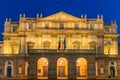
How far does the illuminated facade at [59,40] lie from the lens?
73875mm

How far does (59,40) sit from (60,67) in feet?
18.0

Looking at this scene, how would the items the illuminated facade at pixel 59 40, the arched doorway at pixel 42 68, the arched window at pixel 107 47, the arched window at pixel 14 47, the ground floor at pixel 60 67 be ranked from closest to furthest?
1. the ground floor at pixel 60 67
2. the arched doorway at pixel 42 68
3. the illuminated facade at pixel 59 40
4. the arched window at pixel 14 47
5. the arched window at pixel 107 47

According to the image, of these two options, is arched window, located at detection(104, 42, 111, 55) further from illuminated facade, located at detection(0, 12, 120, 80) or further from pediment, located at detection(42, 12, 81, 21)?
pediment, located at detection(42, 12, 81, 21)

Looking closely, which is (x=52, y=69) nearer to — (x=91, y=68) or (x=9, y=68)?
(x=91, y=68)

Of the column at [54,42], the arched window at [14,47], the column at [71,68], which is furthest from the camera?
the arched window at [14,47]

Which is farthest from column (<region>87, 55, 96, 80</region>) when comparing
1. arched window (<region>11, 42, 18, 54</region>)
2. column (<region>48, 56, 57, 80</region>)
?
arched window (<region>11, 42, 18, 54</region>)

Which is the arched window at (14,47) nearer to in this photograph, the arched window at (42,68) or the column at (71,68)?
the arched window at (42,68)

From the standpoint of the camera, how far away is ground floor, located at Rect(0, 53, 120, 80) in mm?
67188

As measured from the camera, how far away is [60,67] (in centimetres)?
7106

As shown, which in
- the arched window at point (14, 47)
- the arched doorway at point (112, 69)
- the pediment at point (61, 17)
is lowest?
the arched doorway at point (112, 69)

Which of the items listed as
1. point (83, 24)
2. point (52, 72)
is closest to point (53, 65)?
point (52, 72)

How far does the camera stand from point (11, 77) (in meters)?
72.5

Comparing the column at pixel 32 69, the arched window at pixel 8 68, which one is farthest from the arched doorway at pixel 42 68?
the arched window at pixel 8 68

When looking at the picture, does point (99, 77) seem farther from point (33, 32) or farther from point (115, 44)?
point (33, 32)
